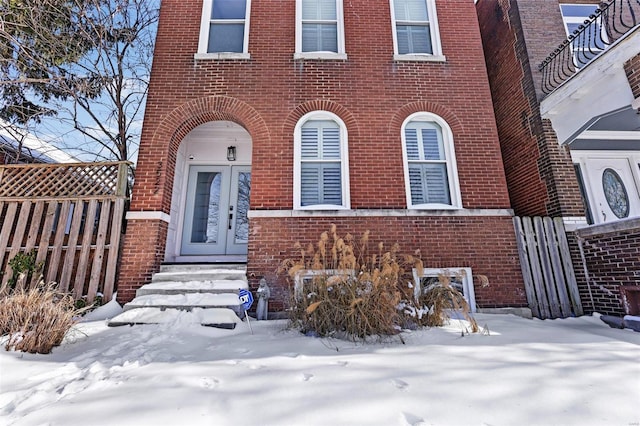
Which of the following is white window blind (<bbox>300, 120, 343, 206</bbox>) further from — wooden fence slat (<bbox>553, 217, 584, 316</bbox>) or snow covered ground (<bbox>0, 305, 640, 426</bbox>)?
wooden fence slat (<bbox>553, 217, 584, 316</bbox>)

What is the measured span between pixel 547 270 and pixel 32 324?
7550 mm

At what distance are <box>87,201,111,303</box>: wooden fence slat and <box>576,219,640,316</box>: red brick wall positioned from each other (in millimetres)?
8705

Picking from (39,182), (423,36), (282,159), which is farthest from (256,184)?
(423,36)

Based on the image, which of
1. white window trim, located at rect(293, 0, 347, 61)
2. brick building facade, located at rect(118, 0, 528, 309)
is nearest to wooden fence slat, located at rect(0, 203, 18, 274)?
brick building facade, located at rect(118, 0, 528, 309)

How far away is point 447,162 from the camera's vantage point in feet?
19.7

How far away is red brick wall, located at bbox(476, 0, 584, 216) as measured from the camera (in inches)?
238

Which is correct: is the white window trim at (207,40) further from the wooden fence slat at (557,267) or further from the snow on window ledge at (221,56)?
the wooden fence slat at (557,267)

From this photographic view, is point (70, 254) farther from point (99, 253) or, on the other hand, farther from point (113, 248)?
point (113, 248)

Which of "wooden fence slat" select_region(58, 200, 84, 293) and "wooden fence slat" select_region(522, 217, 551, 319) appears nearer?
"wooden fence slat" select_region(522, 217, 551, 319)

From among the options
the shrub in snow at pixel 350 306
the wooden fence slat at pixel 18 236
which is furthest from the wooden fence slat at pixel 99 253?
the shrub in snow at pixel 350 306

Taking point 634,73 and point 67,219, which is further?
point 67,219

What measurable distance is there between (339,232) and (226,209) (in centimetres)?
316

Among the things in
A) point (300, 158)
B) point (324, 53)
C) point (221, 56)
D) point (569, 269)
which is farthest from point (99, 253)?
point (569, 269)

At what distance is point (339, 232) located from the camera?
5.43m
